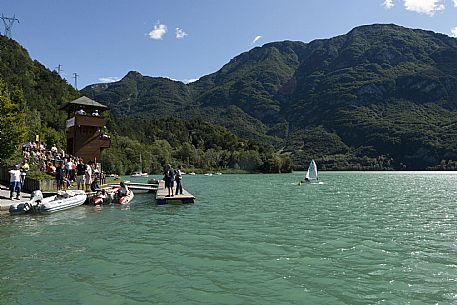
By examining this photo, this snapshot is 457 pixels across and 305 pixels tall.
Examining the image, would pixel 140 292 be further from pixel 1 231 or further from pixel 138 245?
pixel 1 231

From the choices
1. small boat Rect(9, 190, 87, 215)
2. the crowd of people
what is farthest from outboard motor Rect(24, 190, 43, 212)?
the crowd of people

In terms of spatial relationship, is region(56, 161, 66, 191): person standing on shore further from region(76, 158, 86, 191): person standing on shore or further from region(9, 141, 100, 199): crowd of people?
region(76, 158, 86, 191): person standing on shore

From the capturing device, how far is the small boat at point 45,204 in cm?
2069

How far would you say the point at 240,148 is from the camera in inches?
7308

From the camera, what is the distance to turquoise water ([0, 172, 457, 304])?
8883 millimetres

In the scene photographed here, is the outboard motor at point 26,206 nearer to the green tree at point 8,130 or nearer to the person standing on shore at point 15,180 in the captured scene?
the person standing on shore at point 15,180

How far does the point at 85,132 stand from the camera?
138 ft

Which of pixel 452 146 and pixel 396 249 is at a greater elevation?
pixel 452 146

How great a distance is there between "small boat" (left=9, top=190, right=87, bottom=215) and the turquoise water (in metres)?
0.95

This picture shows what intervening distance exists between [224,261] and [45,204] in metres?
13.6

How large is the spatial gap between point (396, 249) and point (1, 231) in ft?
48.5

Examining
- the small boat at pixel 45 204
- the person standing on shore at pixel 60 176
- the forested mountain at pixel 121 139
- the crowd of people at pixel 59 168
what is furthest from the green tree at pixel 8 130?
the forested mountain at pixel 121 139

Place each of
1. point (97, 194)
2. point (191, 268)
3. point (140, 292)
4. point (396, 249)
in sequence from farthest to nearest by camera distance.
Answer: point (97, 194), point (396, 249), point (191, 268), point (140, 292)

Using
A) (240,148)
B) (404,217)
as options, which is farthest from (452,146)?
(404,217)
